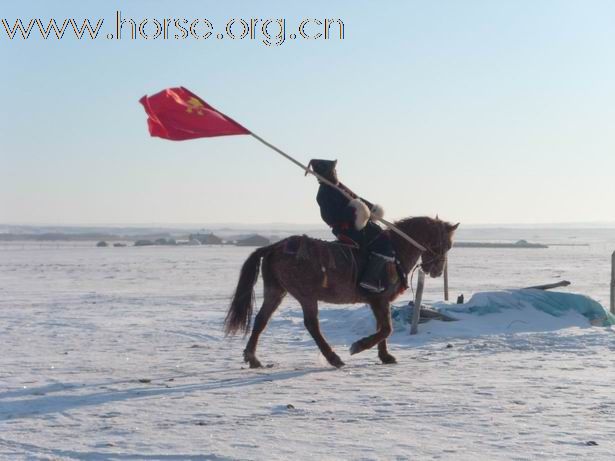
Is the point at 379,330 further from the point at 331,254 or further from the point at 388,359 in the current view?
the point at 331,254

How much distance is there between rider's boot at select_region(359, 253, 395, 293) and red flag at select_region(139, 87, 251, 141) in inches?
84.0

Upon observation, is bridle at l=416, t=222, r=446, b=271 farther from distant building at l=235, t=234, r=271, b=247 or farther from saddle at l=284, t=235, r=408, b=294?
distant building at l=235, t=234, r=271, b=247

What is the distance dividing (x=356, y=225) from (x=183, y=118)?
7.85 ft

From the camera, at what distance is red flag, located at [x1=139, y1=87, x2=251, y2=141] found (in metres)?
10.4

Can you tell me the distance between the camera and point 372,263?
34.7 feet

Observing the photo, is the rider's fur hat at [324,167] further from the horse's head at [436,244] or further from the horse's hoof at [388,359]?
the horse's hoof at [388,359]

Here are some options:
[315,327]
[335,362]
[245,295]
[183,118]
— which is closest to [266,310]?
[245,295]

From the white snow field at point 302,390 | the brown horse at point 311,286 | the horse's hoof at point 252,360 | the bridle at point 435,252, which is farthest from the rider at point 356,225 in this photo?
the horse's hoof at point 252,360

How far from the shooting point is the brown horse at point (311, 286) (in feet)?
34.3

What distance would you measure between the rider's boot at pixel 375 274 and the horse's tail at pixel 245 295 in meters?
1.19

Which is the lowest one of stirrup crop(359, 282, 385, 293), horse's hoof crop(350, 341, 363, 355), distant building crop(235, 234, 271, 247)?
distant building crop(235, 234, 271, 247)

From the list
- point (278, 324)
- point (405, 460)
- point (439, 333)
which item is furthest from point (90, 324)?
point (405, 460)

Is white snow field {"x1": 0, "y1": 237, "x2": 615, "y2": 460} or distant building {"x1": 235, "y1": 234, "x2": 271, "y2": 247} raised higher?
white snow field {"x1": 0, "y1": 237, "x2": 615, "y2": 460}

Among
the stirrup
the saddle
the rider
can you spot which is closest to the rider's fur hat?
the rider
